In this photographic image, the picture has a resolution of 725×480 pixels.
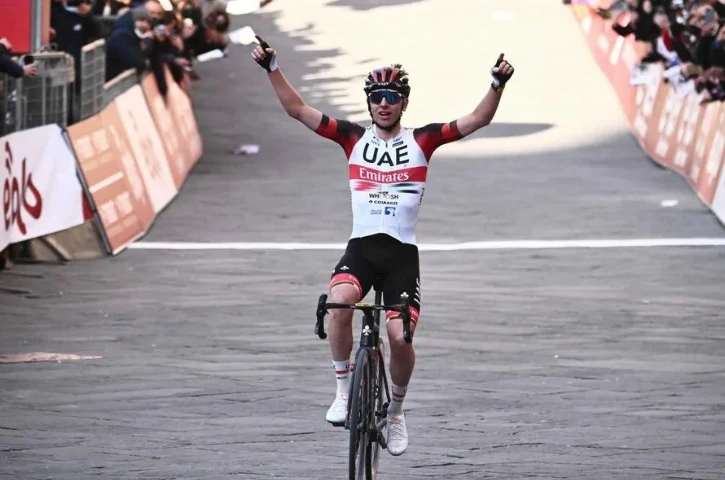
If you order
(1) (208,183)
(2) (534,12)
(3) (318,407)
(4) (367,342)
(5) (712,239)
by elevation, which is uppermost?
(4) (367,342)

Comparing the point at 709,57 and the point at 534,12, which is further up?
the point at 709,57

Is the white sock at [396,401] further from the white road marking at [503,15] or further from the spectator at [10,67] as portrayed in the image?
the white road marking at [503,15]

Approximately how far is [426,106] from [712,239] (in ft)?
35.6

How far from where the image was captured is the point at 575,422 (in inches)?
423

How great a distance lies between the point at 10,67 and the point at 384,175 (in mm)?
6812

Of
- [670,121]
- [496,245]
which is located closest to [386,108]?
[496,245]

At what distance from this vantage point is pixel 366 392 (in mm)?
8414

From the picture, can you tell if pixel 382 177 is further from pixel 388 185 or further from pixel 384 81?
pixel 384 81

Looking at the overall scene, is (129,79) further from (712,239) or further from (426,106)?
(426,106)

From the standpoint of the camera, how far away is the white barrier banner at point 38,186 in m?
15.9

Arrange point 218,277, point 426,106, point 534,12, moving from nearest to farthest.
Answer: point 218,277, point 426,106, point 534,12

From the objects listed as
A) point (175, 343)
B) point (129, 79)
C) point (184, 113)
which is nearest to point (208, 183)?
point (184, 113)

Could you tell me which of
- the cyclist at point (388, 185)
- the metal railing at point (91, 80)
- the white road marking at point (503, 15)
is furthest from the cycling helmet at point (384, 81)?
the white road marking at point (503, 15)

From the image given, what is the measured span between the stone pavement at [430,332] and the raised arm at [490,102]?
1915mm
